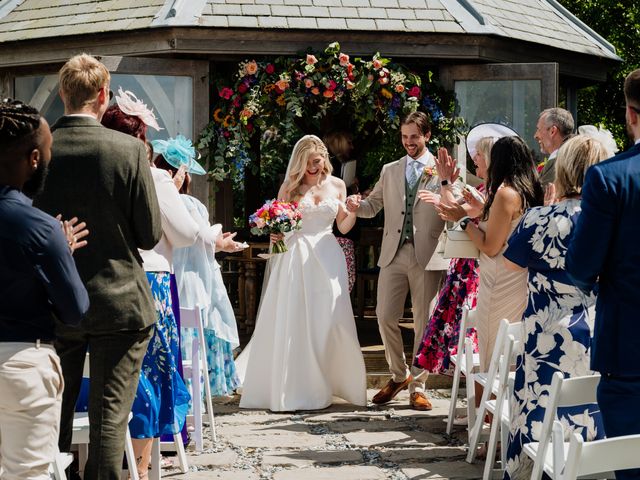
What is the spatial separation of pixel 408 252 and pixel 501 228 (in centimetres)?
216

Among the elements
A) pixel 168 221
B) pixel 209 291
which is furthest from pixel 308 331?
pixel 168 221

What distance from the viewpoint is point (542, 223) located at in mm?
5129

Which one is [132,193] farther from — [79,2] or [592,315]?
[79,2]

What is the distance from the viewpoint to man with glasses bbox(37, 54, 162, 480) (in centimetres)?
453

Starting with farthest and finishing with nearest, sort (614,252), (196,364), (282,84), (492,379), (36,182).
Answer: (282,84)
(196,364)
(492,379)
(36,182)
(614,252)

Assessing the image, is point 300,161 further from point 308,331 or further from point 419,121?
point 308,331

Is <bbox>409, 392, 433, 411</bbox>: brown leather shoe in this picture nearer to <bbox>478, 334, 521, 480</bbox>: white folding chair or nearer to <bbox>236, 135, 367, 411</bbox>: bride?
<bbox>236, 135, 367, 411</bbox>: bride

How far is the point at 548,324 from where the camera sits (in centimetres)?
515

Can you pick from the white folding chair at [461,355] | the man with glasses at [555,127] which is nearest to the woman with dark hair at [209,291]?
the white folding chair at [461,355]

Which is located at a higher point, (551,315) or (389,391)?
(551,315)

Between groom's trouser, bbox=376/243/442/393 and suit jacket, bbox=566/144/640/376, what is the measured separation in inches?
182

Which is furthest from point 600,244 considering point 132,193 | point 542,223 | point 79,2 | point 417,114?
point 79,2

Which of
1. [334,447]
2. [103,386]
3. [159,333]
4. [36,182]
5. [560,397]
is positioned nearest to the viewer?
[36,182]

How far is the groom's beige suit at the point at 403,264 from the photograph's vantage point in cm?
834
